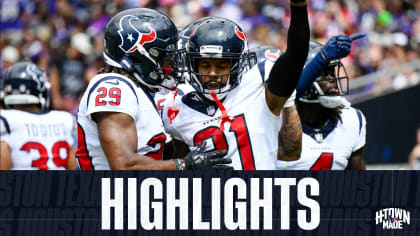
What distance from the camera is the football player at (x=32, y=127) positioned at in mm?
6016

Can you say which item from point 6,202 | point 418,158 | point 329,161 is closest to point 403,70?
point 418,158

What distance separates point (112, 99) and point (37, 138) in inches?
106

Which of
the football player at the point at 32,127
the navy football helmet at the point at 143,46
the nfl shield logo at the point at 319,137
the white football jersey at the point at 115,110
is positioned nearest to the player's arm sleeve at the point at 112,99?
the white football jersey at the point at 115,110

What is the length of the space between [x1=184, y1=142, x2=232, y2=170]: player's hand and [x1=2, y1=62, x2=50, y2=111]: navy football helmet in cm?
291

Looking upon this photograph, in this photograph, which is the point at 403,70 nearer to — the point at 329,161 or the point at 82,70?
the point at 82,70

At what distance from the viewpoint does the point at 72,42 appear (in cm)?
1191

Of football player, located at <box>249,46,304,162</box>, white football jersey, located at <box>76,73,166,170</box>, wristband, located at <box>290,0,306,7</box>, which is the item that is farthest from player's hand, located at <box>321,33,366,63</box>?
white football jersey, located at <box>76,73,166,170</box>

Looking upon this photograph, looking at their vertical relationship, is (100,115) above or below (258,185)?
above

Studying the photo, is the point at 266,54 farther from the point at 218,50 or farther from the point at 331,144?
the point at 218,50

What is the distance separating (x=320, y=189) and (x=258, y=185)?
285 mm

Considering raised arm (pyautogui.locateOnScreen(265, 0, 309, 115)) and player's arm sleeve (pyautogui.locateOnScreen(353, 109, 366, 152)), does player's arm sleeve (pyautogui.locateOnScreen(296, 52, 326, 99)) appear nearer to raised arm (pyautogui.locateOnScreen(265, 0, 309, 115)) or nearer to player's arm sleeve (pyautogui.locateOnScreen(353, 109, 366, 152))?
raised arm (pyautogui.locateOnScreen(265, 0, 309, 115))

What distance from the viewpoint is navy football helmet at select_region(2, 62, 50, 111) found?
245 inches

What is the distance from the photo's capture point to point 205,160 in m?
3.71

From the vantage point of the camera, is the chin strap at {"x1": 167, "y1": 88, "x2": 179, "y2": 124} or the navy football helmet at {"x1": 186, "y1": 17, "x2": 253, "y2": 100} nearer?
the navy football helmet at {"x1": 186, "y1": 17, "x2": 253, "y2": 100}
